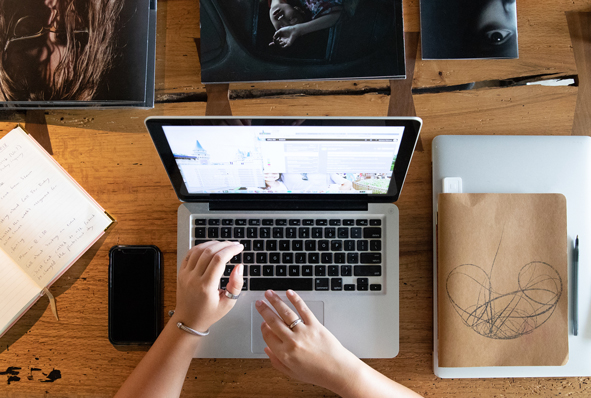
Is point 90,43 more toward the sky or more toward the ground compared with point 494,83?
more toward the sky

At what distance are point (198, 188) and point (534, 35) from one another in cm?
78

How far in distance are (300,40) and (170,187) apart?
412mm

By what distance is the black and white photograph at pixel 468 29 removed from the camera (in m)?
0.78

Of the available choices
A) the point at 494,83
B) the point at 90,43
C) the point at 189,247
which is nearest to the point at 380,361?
the point at 189,247

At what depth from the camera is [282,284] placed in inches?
29.3

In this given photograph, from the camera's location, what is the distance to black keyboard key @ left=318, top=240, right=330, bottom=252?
0.75 meters

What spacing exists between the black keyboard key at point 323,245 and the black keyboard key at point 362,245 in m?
0.06

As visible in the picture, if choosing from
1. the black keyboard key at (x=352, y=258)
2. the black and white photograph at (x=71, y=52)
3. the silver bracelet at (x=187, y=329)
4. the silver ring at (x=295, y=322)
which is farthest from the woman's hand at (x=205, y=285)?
the black and white photograph at (x=71, y=52)

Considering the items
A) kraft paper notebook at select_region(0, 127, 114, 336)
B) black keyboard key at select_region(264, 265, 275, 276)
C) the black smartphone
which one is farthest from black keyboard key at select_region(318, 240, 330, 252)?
kraft paper notebook at select_region(0, 127, 114, 336)

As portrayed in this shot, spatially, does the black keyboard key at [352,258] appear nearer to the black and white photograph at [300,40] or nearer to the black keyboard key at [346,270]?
the black keyboard key at [346,270]

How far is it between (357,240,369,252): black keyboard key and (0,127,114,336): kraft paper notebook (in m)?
0.52

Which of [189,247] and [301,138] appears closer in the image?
[301,138]

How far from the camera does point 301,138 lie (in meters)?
0.61

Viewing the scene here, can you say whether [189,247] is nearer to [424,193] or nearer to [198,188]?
[198,188]
